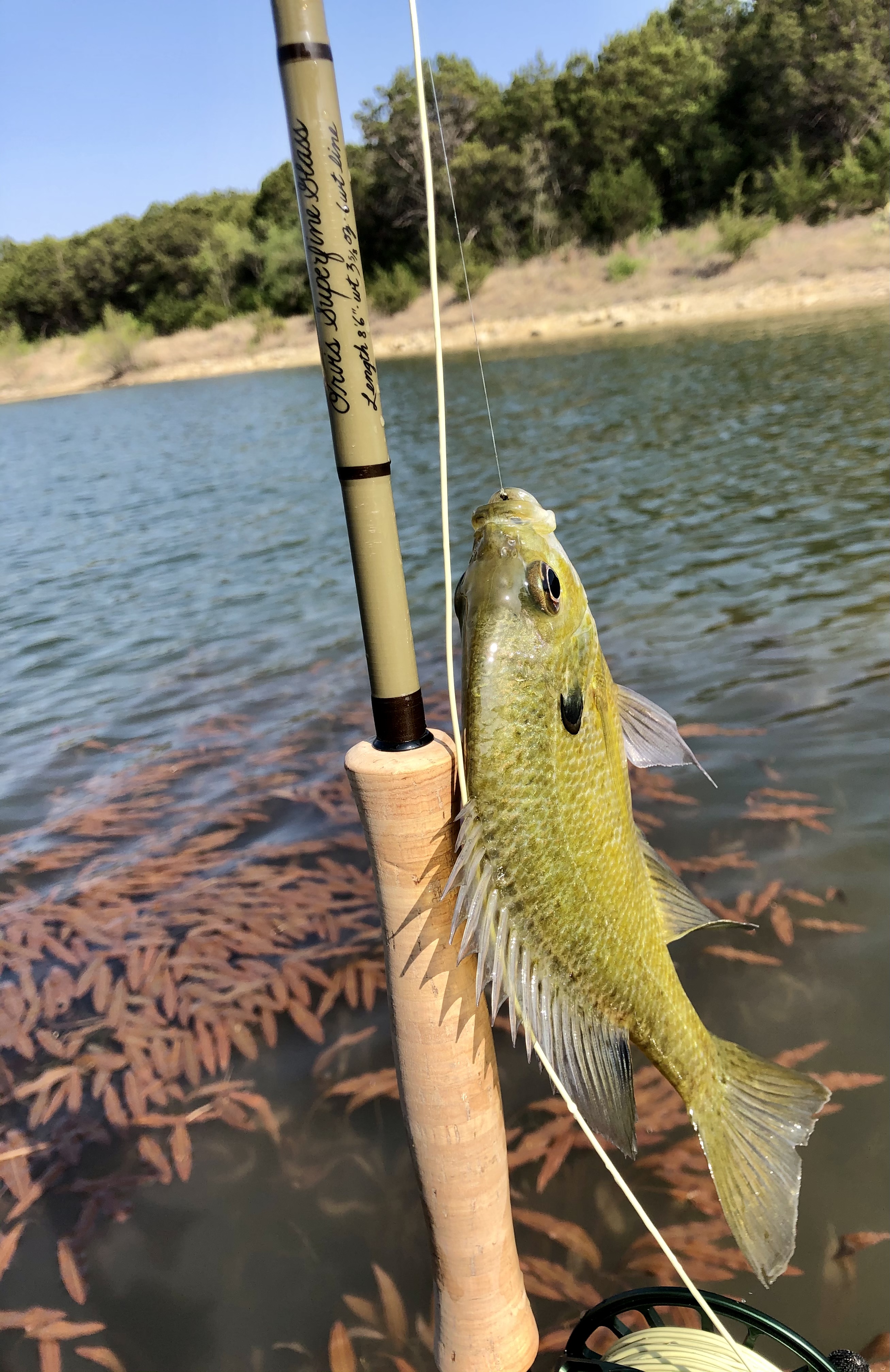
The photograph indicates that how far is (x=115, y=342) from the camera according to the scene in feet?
213

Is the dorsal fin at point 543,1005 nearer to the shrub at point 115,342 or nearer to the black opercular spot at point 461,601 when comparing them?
the black opercular spot at point 461,601

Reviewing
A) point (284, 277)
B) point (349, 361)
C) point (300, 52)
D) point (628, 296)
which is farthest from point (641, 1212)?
point (284, 277)

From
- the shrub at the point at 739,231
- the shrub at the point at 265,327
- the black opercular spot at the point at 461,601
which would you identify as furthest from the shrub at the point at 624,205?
the black opercular spot at the point at 461,601

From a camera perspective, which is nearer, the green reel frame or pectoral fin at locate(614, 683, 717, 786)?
the green reel frame

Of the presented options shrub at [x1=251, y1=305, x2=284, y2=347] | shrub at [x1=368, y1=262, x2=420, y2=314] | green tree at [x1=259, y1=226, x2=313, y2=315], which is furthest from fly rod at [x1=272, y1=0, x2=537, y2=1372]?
green tree at [x1=259, y1=226, x2=313, y2=315]

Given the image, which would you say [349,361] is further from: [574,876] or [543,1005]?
[543,1005]

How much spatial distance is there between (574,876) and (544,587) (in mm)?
518

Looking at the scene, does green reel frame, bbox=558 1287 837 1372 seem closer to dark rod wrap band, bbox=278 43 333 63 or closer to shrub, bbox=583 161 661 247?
dark rod wrap band, bbox=278 43 333 63

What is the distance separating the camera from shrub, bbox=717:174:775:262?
38094 millimetres

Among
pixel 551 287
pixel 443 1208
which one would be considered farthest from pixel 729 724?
pixel 551 287

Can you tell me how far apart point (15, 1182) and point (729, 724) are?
4164 millimetres

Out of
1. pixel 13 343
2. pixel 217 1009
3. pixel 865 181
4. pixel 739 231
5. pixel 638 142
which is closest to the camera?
pixel 217 1009

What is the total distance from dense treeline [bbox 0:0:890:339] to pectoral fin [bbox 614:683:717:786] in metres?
44.9

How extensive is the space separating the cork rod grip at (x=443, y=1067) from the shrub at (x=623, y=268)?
1836 inches
